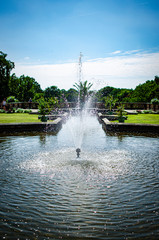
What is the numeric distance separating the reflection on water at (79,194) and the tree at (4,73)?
4176 centimetres

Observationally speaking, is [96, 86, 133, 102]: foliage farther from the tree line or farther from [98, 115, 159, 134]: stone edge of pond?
[98, 115, 159, 134]: stone edge of pond

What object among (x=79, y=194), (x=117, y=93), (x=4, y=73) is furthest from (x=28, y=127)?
(x=117, y=93)

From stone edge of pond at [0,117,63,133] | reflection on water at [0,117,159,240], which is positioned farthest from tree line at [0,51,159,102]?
reflection on water at [0,117,159,240]

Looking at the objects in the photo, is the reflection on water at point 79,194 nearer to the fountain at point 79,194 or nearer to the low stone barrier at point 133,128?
the fountain at point 79,194

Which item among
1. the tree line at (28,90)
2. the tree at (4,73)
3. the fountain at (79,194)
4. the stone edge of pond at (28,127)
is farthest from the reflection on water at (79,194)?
the tree at (4,73)

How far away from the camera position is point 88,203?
425 cm

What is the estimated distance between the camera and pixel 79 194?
461cm

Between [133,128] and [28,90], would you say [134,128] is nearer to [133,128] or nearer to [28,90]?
[133,128]

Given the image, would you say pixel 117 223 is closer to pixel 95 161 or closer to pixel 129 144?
pixel 95 161

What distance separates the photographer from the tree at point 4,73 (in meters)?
47.0

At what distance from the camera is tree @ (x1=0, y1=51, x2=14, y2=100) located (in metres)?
47.0

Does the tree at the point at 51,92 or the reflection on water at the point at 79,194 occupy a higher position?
the tree at the point at 51,92

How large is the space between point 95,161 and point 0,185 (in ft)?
9.62

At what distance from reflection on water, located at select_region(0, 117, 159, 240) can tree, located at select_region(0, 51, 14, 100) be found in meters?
41.8
